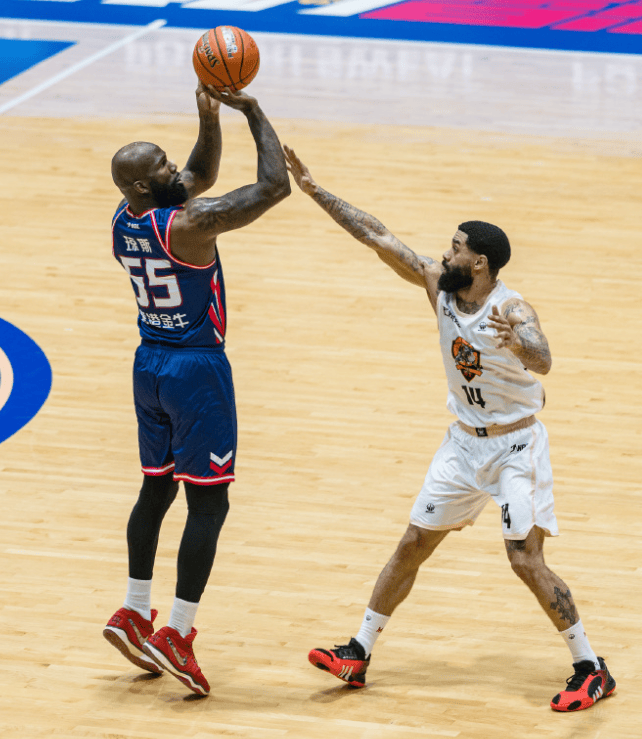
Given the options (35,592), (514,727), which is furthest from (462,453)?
(35,592)

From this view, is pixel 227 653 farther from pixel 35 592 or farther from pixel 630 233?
pixel 630 233

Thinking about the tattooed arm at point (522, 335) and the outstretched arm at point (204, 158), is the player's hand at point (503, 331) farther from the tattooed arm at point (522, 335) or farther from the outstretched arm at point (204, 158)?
the outstretched arm at point (204, 158)

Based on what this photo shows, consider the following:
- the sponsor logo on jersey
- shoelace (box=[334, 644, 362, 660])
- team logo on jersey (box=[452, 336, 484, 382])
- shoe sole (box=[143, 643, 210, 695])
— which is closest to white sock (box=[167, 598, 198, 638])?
→ shoe sole (box=[143, 643, 210, 695])

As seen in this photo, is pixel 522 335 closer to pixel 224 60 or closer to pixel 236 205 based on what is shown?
pixel 236 205

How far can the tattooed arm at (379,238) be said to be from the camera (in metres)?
5.12

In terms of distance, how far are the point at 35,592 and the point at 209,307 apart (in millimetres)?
1838

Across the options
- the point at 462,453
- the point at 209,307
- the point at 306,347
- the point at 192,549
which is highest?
the point at 209,307

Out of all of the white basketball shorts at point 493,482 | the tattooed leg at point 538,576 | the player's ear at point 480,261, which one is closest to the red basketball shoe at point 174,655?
the white basketball shorts at point 493,482

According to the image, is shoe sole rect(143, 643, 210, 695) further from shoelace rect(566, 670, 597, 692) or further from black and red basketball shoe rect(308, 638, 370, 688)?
shoelace rect(566, 670, 597, 692)

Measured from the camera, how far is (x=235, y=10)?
1814 cm

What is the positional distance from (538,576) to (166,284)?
1.89 metres

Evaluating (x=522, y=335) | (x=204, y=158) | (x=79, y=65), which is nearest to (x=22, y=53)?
(x=79, y=65)

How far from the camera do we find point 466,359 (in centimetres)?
487

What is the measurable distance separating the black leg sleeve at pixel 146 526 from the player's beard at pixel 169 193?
116cm
